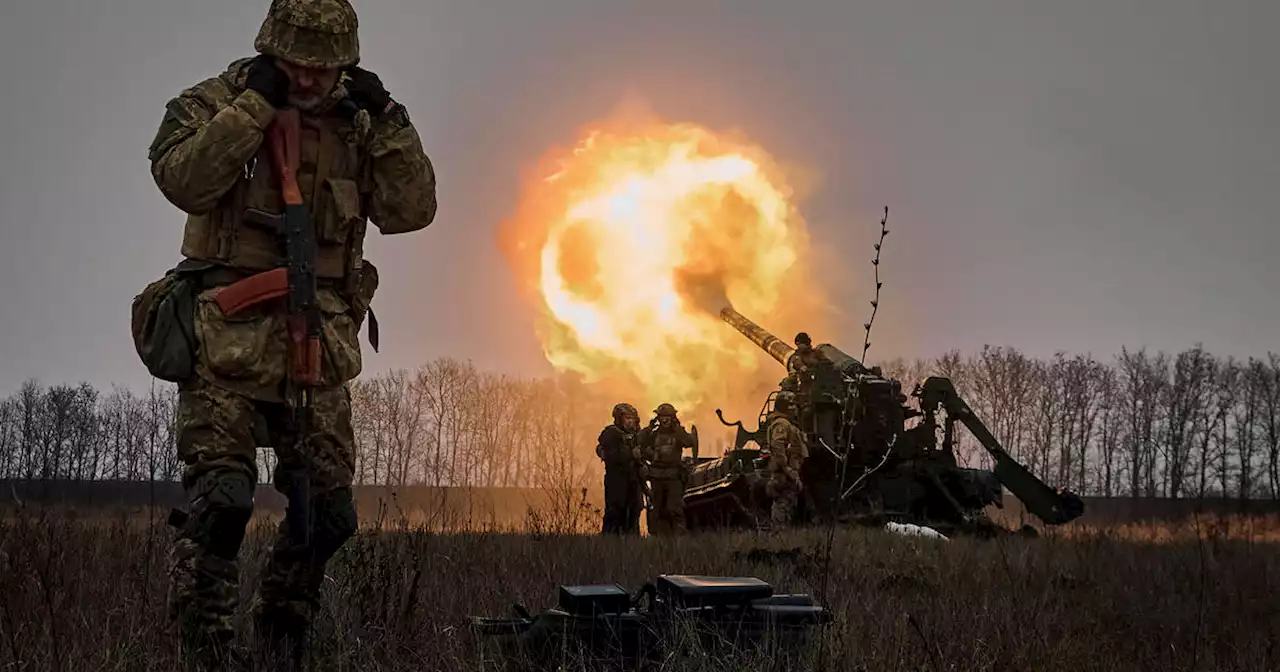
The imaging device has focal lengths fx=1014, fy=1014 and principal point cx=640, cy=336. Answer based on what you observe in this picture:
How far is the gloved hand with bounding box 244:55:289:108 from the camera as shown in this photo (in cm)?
361

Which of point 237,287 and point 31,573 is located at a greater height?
point 237,287

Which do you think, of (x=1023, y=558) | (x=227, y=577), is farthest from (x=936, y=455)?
(x=227, y=577)

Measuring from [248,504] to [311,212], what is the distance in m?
1.11

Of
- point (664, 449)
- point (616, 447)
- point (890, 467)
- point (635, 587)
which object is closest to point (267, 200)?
point (635, 587)

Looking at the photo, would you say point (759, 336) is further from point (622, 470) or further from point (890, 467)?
point (622, 470)

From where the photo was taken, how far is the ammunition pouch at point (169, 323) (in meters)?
3.55

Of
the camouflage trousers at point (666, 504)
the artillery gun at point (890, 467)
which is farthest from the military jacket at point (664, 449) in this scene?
the artillery gun at point (890, 467)

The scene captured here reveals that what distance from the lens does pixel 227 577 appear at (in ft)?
11.6

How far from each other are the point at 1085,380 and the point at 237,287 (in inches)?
2005

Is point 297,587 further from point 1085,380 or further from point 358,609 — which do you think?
point 1085,380

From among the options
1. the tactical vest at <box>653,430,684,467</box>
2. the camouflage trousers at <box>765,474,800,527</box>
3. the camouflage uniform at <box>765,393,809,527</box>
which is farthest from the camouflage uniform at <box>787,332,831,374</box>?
the tactical vest at <box>653,430,684,467</box>

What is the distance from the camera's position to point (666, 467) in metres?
14.8

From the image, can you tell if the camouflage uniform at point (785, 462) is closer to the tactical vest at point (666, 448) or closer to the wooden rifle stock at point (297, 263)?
the tactical vest at point (666, 448)

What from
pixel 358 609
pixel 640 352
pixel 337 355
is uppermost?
pixel 640 352
